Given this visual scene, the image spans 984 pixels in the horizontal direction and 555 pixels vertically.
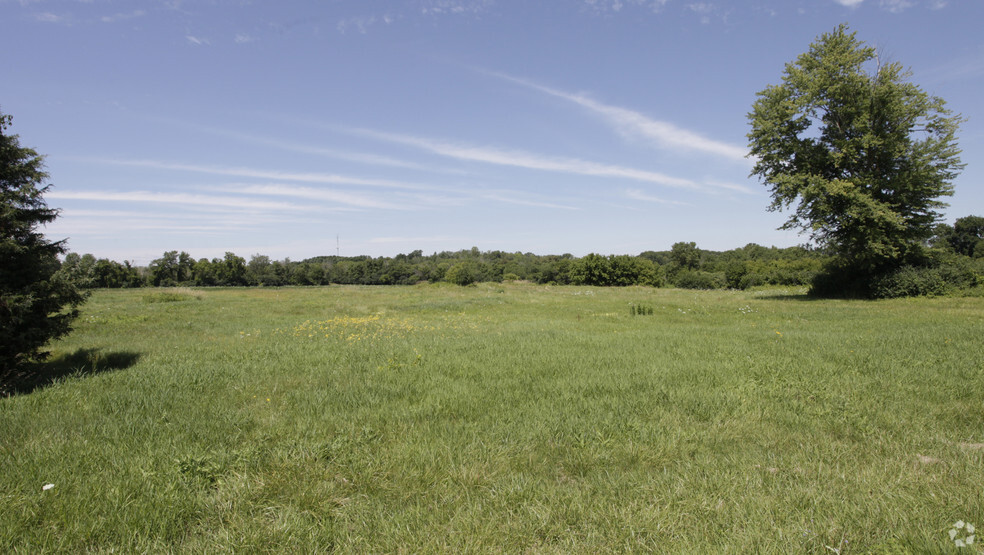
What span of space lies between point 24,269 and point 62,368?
244cm

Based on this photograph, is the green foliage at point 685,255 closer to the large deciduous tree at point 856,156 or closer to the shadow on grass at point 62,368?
the large deciduous tree at point 856,156

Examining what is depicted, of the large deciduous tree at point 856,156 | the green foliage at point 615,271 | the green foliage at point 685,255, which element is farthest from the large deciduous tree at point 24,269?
the green foliage at point 685,255

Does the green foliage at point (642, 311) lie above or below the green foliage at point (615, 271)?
below

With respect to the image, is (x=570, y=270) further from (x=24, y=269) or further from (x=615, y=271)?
(x=24, y=269)

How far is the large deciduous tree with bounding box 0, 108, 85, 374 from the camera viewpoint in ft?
23.7

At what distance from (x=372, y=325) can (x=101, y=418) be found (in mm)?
9660

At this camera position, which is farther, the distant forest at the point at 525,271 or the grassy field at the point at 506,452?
the distant forest at the point at 525,271

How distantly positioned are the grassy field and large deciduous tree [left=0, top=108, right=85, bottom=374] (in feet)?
2.88

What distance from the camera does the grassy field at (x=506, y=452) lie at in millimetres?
3080

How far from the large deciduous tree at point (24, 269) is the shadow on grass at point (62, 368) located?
0.90ft

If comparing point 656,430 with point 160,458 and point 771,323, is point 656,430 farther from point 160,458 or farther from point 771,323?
point 771,323

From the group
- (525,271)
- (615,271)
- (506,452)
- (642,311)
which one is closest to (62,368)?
(506,452)

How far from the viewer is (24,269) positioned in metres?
7.64

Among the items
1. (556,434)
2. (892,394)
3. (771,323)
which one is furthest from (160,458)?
(771,323)
